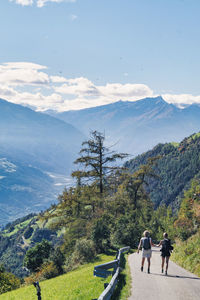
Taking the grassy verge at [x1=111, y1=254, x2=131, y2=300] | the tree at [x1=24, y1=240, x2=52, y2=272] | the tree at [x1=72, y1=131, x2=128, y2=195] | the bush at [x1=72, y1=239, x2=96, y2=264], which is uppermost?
the tree at [x1=72, y1=131, x2=128, y2=195]

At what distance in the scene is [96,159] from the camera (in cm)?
3969

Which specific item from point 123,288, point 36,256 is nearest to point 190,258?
point 123,288

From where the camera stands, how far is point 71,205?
38562mm

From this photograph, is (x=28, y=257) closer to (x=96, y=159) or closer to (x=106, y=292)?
(x=96, y=159)

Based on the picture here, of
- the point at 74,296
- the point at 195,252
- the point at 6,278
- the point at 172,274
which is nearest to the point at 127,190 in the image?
the point at 6,278

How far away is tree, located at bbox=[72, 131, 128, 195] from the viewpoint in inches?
1529

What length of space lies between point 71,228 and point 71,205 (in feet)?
10.7

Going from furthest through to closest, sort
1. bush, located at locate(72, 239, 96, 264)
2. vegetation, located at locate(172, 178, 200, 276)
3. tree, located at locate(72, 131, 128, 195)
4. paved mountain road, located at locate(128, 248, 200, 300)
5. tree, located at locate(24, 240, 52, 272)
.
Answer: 1. tree, located at locate(24, 240, 52, 272)
2. tree, located at locate(72, 131, 128, 195)
3. bush, located at locate(72, 239, 96, 264)
4. vegetation, located at locate(172, 178, 200, 276)
5. paved mountain road, located at locate(128, 248, 200, 300)

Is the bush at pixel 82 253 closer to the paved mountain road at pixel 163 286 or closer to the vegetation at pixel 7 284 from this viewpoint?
the vegetation at pixel 7 284

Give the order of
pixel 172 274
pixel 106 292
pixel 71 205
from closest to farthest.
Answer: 1. pixel 106 292
2. pixel 172 274
3. pixel 71 205

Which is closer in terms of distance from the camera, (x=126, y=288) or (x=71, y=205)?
(x=126, y=288)

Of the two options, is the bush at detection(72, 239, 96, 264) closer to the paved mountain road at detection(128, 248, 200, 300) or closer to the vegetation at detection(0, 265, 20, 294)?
the vegetation at detection(0, 265, 20, 294)

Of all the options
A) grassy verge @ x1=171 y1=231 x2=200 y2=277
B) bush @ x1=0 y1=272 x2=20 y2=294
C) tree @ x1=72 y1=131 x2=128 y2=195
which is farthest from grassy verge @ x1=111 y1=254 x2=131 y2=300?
tree @ x1=72 y1=131 x2=128 y2=195

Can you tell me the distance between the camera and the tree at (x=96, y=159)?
3884cm
